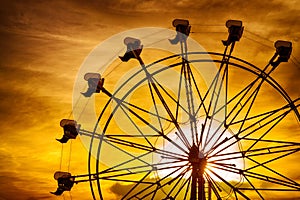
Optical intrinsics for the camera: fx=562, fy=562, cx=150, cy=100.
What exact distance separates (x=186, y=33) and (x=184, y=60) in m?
1.39

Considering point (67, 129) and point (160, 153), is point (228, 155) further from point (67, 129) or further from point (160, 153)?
point (67, 129)

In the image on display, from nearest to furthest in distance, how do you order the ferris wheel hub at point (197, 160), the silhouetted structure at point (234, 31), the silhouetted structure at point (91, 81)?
the ferris wheel hub at point (197, 160)
the silhouetted structure at point (234, 31)
the silhouetted structure at point (91, 81)

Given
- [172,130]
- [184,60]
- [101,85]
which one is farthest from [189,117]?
[101,85]

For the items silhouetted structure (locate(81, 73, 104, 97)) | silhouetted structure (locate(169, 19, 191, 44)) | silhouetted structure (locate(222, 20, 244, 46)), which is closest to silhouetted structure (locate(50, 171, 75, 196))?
silhouetted structure (locate(81, 73, 104, 97))

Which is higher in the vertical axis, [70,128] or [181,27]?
[181,27]

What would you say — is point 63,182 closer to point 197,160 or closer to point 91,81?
point 91,81

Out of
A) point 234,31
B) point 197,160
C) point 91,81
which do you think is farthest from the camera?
point 234,31

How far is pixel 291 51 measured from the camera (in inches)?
891

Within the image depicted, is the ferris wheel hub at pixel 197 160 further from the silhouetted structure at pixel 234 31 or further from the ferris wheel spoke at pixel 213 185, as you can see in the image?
the silhouetted structure at pixel 234 31

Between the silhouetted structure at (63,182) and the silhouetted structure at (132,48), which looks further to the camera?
the silhouetted structure at (63,182)

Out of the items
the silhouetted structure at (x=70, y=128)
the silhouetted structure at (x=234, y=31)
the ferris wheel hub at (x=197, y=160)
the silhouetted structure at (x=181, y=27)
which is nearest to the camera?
the ferris wheel hub at (x=197, y=160)

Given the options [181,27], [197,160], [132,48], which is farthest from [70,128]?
[181,27]

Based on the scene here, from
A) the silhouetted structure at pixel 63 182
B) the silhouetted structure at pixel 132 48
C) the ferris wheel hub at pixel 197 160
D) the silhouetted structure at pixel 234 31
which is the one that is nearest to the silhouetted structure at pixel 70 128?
the silhouetted structure at pixel 63 182

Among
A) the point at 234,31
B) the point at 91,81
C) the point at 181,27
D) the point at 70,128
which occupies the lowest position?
the point at 70,128
